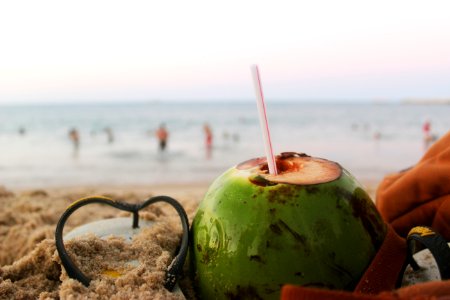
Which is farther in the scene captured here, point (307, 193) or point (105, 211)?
point (105, 211)

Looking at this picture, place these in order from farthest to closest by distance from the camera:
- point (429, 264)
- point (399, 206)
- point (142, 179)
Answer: point (142, 179) → point (399, 206) → point (429, 264)

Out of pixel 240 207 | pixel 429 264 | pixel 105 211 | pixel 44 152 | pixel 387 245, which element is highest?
pixel 240 207

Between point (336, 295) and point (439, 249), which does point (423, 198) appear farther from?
point (336, 295)

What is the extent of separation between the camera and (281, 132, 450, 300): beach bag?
3.31 ft

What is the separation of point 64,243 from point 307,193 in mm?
897

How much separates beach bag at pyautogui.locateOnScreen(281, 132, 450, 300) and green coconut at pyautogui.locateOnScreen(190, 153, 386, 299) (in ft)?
0.18

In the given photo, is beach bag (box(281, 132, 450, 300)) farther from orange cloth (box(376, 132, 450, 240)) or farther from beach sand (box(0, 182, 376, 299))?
beach sand (box(0, 182, 376, 299))

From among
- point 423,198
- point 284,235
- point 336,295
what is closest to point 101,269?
point 284,235

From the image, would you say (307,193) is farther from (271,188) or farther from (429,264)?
(429,264)

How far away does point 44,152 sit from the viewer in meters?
15.2

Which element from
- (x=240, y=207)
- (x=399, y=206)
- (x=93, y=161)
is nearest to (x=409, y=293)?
(x=240, y=207)

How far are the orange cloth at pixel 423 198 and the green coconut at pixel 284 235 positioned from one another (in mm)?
533

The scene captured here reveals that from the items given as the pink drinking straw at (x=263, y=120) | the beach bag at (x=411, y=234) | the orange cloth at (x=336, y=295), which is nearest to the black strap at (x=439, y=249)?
the beach bag at (x=411, y=234)

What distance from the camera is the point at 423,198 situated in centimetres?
197
